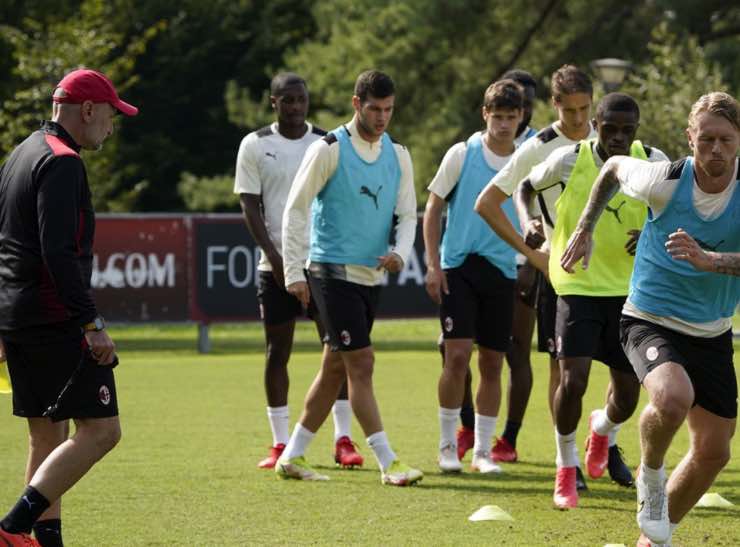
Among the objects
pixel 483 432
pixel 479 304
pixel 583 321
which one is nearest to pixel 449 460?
pixel 483 432

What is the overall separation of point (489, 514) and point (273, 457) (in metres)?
2.57

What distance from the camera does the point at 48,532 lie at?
21.8 ft

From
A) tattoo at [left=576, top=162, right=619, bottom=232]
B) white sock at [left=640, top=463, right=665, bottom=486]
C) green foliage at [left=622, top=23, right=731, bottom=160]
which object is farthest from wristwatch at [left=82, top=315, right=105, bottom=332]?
green foliage at [left=622, top=23, right=731, bottom=160]

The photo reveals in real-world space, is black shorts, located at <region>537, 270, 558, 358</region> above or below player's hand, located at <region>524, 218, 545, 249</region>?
below

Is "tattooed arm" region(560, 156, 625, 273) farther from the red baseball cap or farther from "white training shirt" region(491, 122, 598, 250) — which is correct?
the red baseball cap

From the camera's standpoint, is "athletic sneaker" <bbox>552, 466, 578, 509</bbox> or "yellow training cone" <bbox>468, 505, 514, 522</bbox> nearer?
"yellow training cone" <bbox>468, 505, 514, 522</bbox>

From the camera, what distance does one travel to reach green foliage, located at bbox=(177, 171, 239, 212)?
4047cm

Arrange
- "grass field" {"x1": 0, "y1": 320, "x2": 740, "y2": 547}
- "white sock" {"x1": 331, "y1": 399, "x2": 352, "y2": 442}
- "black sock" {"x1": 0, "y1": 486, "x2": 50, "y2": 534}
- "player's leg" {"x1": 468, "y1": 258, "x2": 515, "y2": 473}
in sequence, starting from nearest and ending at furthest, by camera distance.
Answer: "black sock" {"x1": 0, "y1": 486, "x2": 50, "y2": 534} < "grass field" {"x1": 0, "y1": 320, "x2": 740, "y2": 547} < "player's leg" {"x1": 468, "y1": 258, "x2": 515, "y2": 473} < "white sock" {"x1": 331, "y1": 399, "x2": 352, "y2": 442}

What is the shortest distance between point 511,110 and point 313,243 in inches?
59.5

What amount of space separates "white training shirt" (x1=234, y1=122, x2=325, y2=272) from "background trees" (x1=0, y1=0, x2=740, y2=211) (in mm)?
18824

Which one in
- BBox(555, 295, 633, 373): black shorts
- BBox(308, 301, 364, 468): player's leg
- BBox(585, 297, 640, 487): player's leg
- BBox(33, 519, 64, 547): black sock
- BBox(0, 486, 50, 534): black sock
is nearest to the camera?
BBox(0, 486, 50, 534): black sock

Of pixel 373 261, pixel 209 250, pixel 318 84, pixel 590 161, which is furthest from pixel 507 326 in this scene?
pixel 318 84

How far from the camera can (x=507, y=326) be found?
993cm

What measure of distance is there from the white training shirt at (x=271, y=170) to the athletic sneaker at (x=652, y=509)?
13.7 ft
